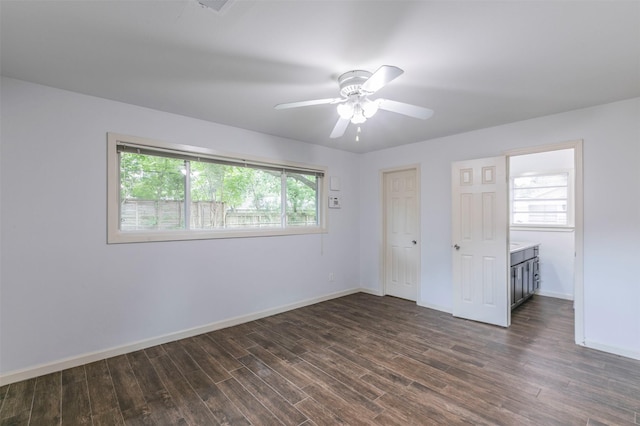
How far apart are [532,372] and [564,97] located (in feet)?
8.18

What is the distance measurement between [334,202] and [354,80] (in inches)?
106

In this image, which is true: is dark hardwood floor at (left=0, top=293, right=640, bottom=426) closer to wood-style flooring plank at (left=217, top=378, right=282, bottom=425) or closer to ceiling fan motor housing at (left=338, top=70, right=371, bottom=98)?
wood-style flooring plank at (left=217, top=378, right=282, bottom=425)

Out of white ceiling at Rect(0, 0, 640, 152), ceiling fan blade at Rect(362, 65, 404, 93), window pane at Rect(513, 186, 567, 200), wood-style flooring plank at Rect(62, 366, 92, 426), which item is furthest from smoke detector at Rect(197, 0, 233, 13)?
window pane at Rect(513, 186, 567, 200)

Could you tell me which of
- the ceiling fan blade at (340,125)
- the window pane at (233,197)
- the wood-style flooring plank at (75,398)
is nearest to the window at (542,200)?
the ceiling fan blade at (340,125)

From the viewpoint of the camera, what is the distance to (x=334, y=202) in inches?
188

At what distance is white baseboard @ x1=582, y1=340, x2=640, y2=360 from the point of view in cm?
273

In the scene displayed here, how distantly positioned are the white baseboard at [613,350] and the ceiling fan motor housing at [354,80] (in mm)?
3359

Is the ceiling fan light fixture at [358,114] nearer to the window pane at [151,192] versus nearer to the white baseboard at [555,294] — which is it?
the window pane at [151,192]

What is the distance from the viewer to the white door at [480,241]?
353 centimetres

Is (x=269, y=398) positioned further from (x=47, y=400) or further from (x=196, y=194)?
(x=196, y=194)

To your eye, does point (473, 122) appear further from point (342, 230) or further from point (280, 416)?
point (280, 416)

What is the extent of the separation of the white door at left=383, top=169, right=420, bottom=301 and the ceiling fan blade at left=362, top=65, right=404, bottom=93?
2874mm

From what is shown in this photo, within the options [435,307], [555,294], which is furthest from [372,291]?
[555,294]

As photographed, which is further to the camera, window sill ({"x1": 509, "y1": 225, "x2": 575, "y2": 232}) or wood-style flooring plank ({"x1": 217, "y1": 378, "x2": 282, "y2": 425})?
window sill ({"x1": 509, "y1": 225, "x2": 575, "y2": 232})
